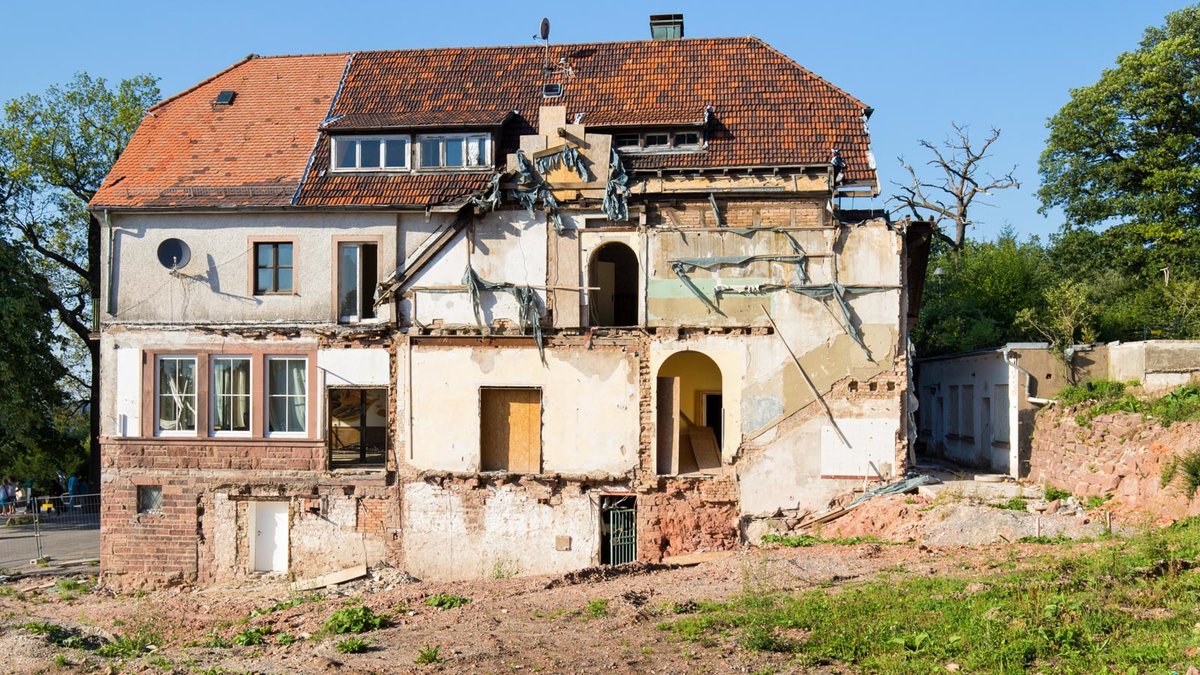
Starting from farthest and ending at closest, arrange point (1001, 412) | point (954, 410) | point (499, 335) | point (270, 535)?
point (954, 410), point (1001, 412), point (270, 535), point (499, 335)

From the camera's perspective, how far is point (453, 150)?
77.4 ft

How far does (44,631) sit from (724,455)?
40.6ft

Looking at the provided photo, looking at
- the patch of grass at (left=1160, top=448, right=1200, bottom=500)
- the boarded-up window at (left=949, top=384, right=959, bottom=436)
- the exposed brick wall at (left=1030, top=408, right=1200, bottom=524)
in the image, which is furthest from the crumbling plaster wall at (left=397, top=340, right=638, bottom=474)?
the boarded-up window at (left=949, top=384, right=959, bottom=436)

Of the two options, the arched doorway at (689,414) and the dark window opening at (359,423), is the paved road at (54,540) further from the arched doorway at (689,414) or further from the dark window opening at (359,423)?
the arched doorway at (689,414)

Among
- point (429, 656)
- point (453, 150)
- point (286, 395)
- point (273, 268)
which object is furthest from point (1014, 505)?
point (273, 268)

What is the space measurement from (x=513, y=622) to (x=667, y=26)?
57.3ft

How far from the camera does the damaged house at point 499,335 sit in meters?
21.7

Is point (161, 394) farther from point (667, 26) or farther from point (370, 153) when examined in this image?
point (667, 26)

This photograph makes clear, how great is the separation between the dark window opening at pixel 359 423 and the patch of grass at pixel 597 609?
1186 centimetres

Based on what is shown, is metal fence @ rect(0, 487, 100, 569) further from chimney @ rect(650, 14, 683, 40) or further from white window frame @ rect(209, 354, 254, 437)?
chimney @ rect(650, 14, 683, 40)

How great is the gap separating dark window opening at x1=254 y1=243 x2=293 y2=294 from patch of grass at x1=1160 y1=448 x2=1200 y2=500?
17.1 m

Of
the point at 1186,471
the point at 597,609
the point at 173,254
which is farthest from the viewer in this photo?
the point at 173,254

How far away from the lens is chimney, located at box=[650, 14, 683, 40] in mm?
27188

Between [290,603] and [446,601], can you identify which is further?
[290,603]
